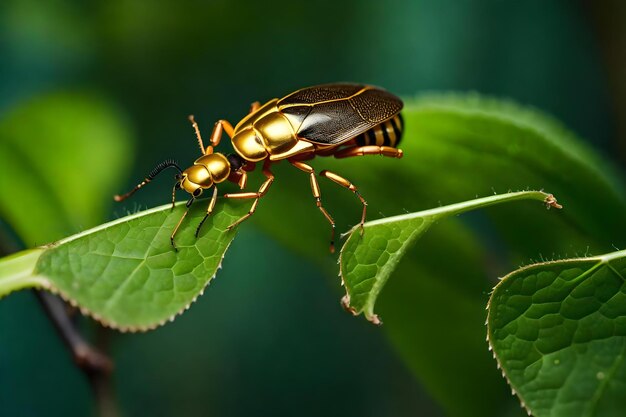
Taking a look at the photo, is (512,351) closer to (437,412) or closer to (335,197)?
(335,197)

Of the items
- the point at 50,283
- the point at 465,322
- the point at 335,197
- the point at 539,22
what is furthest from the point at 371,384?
the point at 50,283

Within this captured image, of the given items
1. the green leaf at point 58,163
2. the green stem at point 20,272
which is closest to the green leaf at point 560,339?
the green stem at point 20,272

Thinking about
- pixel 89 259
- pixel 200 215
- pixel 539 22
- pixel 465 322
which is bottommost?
pixel 539 22

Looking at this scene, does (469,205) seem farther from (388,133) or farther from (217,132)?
(217,132)

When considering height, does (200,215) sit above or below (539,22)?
above

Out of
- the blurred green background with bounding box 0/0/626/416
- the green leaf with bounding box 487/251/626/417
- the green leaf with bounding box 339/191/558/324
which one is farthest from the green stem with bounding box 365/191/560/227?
the blurred green background with bounding box 0/0/626/416

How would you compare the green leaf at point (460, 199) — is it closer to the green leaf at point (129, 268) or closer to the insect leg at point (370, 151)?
the insect leg at point (370, 151)
